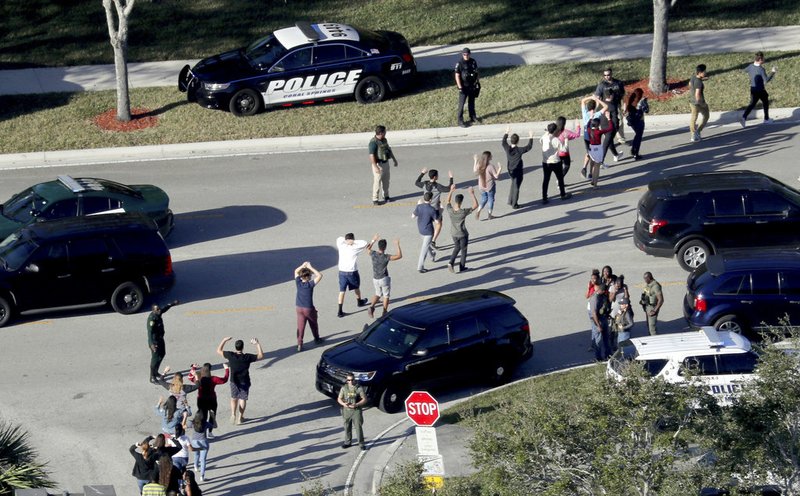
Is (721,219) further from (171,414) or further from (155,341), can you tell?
(171,414)

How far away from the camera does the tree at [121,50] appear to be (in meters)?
29.8

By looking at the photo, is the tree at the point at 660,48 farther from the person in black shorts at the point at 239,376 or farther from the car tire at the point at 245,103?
the person in black shorts at the point at 239,376

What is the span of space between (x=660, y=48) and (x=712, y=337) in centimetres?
1348

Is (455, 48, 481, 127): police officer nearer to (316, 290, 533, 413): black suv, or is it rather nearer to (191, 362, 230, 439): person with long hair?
(316, 290, 533, 413): black suv

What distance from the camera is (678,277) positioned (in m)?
22.7

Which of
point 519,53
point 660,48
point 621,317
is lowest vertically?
point 621,317

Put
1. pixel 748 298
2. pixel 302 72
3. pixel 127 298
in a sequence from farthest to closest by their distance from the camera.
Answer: pixel 302 72 < pixel 127 298 < pixel 748 298

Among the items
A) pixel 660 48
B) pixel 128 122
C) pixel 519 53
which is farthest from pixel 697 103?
pixel 128 122

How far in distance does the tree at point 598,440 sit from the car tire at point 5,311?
38.4 ft

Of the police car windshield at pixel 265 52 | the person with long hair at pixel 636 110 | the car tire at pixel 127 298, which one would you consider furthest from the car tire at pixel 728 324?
the police car windshield at pixel 265 52

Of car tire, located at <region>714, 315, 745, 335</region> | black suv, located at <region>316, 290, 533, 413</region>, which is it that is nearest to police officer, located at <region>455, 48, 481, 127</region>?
black suv, located at <region>316, 290, 533, 413</region>

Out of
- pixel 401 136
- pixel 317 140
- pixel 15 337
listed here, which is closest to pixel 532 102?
pixel 401 136

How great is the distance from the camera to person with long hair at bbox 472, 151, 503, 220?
79.7 ft

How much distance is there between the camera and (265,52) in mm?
30609
